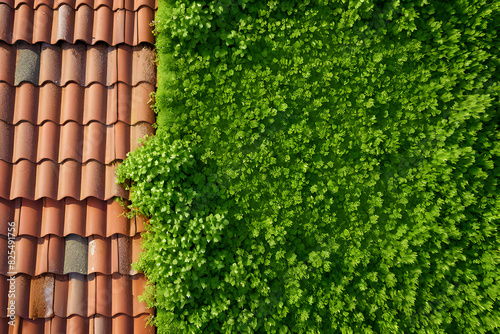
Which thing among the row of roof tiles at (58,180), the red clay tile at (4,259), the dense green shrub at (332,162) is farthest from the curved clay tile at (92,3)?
the red clay tile at (4,259)

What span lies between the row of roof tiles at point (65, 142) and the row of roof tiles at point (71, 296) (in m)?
1.17

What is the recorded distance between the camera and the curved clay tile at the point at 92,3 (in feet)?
12.0

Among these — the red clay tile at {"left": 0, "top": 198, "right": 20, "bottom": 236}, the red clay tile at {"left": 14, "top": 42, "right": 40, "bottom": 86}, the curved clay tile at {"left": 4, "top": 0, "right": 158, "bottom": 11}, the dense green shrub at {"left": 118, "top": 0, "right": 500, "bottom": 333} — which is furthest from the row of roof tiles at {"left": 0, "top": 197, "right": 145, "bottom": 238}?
the curved clay tile at {"left": 4, "top": 0, "right": 158, "bottom": 11}

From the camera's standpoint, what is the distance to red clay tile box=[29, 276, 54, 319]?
3.18 meters

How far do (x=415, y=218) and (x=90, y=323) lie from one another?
3751mm

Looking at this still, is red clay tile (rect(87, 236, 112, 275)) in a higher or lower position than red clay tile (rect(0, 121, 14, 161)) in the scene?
lower

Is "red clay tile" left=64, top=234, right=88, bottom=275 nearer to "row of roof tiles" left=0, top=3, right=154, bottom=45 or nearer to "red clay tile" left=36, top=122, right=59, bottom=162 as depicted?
"red clay tile" left=36, top=122, right=59, bottom=162

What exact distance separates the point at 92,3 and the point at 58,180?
204 centimetres

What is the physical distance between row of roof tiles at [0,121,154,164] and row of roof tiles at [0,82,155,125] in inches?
2.7

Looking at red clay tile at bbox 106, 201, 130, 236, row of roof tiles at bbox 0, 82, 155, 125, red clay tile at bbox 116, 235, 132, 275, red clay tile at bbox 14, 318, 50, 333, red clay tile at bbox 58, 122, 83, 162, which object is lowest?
red clay tile at bbox 14, 318, 50, 333

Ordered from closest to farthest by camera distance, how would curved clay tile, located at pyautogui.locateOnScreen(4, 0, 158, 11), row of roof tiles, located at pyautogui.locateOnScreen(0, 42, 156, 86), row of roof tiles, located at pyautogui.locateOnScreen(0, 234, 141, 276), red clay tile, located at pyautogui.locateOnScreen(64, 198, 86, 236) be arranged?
row of roof tiles, located at pyautogui.locateOnScreen(0, 234, 141, 276), red clay tile, located at pyautogui.locateOnScreen(64, 198, 86, 236), row of roof tiles, located at pyautogui.locateOnScreen(0, 42, 156, 86), curved clay tile, located at pyautogui.locateOnScreen(4, 0, 158, 11)

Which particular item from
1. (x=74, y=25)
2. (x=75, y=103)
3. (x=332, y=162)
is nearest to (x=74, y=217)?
(x=75, y=103)

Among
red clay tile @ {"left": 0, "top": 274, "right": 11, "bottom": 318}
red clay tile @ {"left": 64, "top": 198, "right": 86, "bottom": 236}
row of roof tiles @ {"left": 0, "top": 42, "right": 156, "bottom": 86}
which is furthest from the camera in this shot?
row of roof tiles @ {"left": 0, "top": 42, "right": 156, "bottom": 86}

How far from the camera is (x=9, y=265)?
10.4 ft
